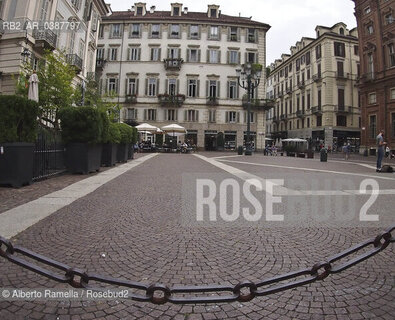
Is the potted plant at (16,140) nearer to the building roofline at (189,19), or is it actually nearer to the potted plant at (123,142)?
the potted plant at (123,142)

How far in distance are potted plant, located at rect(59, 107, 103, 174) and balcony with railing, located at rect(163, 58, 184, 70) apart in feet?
105

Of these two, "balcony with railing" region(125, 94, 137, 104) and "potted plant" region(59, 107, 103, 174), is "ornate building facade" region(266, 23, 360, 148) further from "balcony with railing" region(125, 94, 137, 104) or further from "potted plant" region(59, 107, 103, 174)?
"potted plant" region(59, 107, 103, 174)

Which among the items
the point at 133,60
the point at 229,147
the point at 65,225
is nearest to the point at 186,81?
the point at 133,60

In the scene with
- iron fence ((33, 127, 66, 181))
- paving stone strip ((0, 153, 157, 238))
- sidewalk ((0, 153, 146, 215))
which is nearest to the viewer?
paving stone strip ((0, 153, 157, 238))

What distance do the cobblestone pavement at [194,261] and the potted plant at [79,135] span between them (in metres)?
4.39

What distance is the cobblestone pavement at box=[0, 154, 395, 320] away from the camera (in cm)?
151

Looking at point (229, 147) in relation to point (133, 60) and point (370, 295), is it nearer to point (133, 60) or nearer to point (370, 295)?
point (133, 60)

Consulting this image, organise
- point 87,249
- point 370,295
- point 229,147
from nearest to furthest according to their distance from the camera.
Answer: point 370,295 < point 87,249 < point 229,147

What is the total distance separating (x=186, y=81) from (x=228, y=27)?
1051 cm

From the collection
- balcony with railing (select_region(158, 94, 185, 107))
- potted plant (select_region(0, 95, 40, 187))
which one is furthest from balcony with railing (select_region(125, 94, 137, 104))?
potted plant (select_region(0, 95, 40, 187))

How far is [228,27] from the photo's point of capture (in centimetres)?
3822

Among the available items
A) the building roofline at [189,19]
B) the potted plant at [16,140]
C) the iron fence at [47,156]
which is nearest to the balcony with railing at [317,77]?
the building roofline at [189,19]

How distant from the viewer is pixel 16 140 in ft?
18.5

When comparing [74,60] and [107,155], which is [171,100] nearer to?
[74,60]
